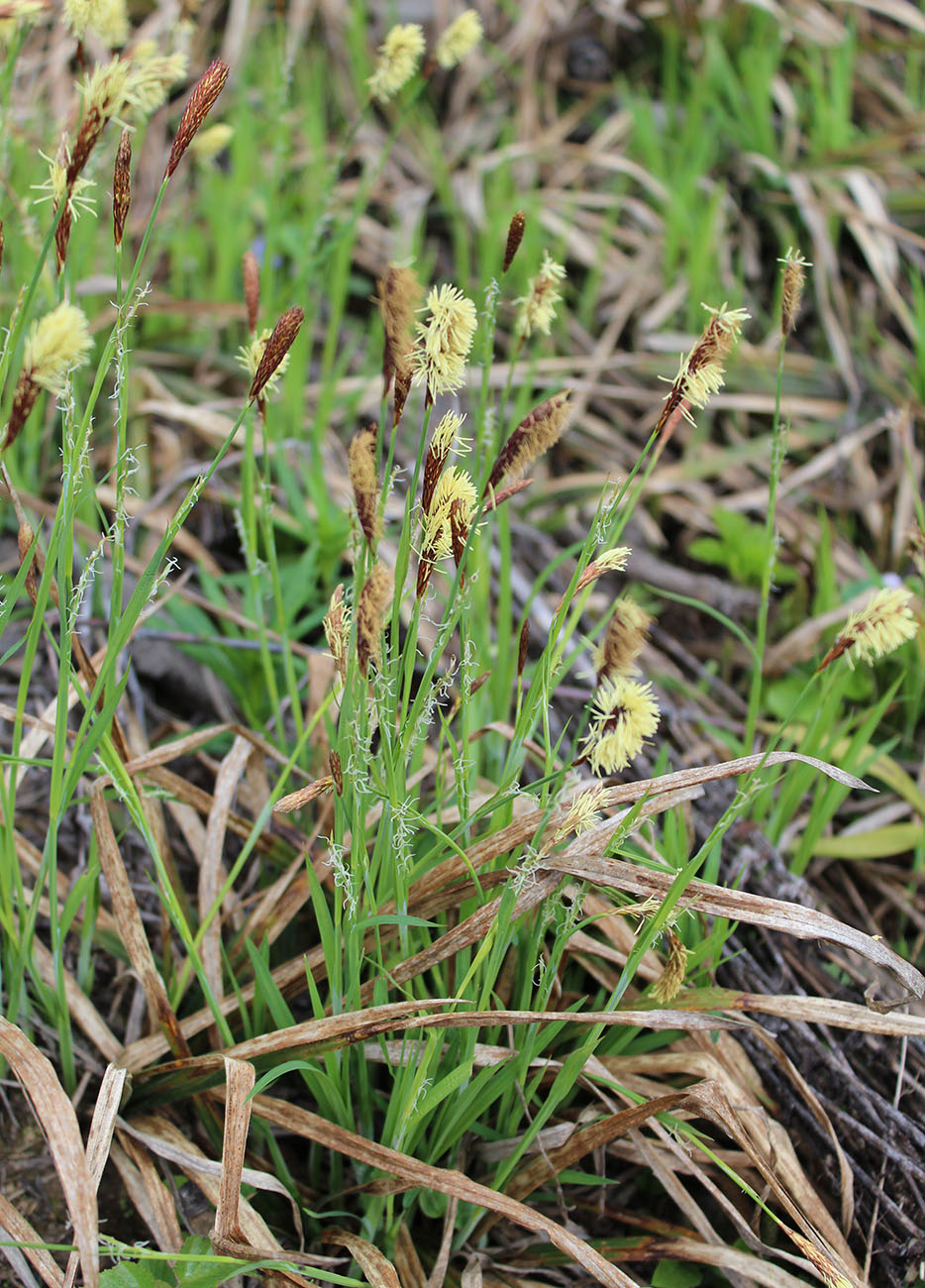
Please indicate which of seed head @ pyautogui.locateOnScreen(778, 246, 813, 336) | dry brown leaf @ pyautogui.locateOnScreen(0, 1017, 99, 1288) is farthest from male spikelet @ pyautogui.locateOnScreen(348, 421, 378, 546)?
dry brown leaf @ pyautogui.locateOnScreen(0, 1017, 99, 1288)

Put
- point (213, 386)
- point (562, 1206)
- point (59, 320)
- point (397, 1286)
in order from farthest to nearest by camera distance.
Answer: point (213, 386) → point (562, 1206) → point (397, 1286) → point (59, 320)

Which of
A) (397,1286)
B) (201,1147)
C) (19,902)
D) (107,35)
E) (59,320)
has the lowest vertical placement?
(201,1147)

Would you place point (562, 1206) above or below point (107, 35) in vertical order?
below

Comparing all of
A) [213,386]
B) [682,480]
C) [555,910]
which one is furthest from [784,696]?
[213,386]

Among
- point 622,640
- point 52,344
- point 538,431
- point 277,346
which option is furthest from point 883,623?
point 52,344

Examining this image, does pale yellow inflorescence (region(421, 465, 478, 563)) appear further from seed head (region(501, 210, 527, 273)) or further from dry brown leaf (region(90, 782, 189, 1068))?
dry brown leaf (region(90, 782, 189, 1068))

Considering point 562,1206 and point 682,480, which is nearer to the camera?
point 562,1206

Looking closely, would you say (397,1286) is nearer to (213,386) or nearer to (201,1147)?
Result: (201,1147)
